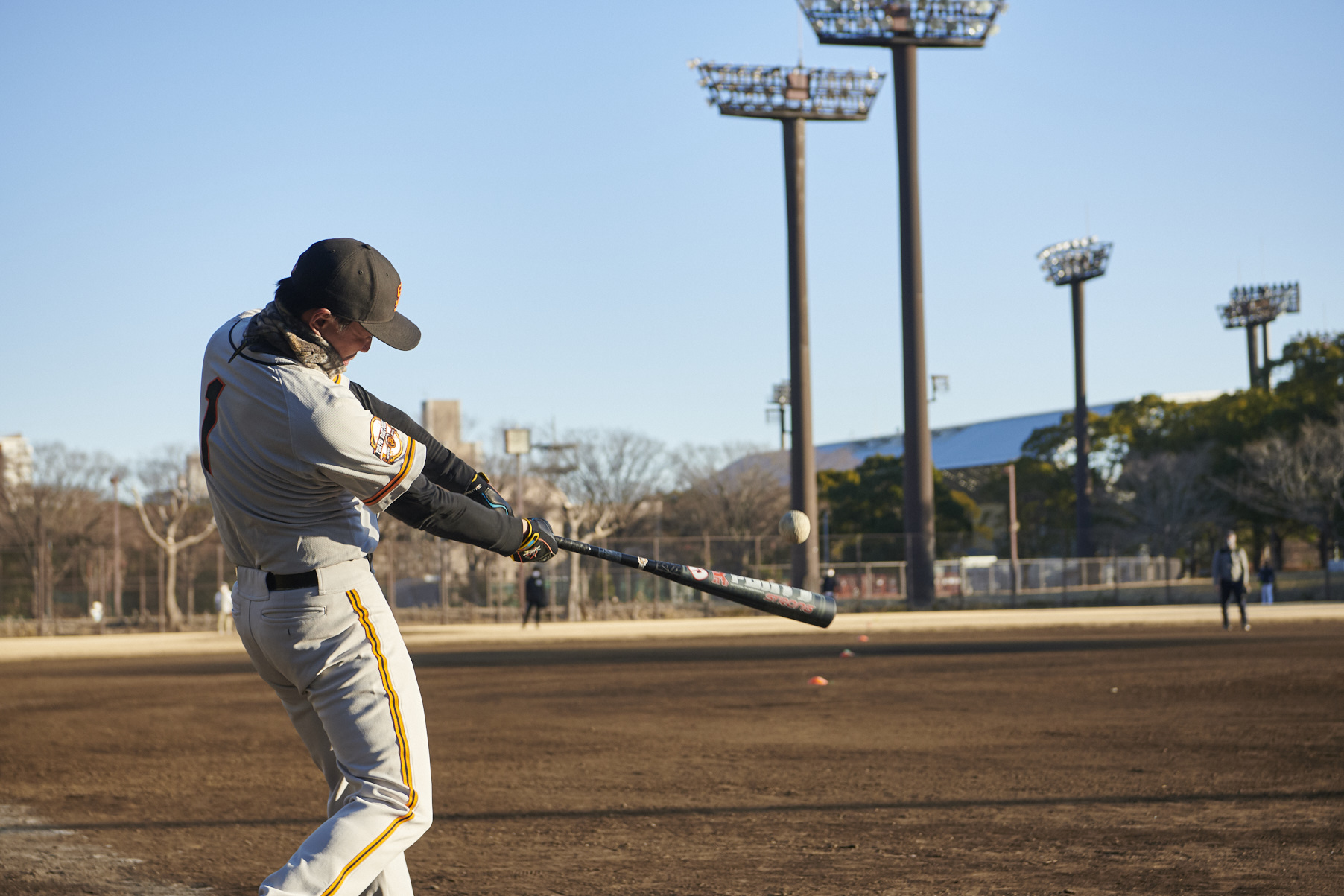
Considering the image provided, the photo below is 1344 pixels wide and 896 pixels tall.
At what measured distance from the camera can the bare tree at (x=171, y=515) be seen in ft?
115

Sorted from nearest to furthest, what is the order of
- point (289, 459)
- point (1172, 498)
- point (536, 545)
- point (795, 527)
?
point (289, 459) < point (536, 545) < point (795, 527) < point (1172, 498)

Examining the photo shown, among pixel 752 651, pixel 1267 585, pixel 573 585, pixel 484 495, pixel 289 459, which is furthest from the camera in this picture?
pixel 1267 585

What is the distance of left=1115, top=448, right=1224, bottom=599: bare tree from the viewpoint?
53500 mm

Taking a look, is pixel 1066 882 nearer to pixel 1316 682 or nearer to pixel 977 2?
pixel 1316 682

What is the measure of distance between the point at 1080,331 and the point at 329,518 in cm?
6158

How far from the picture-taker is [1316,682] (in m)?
13.5

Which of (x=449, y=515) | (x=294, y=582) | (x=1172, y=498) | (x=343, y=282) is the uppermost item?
(x=343, y=282)

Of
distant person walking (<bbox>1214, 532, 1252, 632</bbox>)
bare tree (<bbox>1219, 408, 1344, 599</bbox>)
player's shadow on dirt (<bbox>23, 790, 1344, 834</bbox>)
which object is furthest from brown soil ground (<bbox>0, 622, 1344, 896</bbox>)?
bare tree (<bbox>1219, 408, 1344, 599</bbox>)

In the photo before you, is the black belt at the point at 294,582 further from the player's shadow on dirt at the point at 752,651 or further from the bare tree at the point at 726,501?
the bare tree at the point at 726,501

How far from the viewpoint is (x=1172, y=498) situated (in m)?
54.2

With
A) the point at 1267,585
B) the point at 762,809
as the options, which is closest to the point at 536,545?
the point at 762,809

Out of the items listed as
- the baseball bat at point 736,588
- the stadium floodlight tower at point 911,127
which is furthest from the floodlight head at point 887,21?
the baseball bat at point 736,588

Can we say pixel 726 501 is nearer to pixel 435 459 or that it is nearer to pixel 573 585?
pixel 573 585

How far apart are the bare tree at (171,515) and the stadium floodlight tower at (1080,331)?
3801 cm
